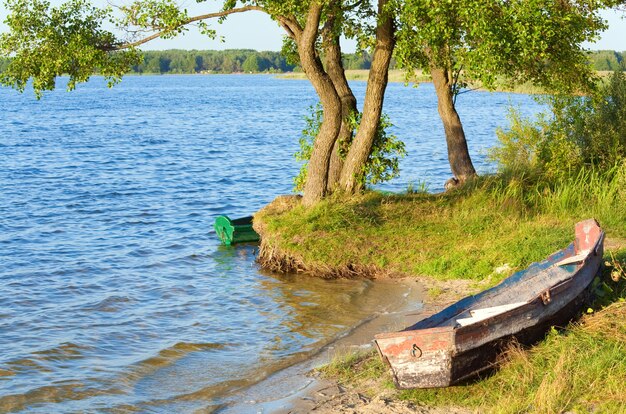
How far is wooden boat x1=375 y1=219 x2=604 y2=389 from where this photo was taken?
9961 mm

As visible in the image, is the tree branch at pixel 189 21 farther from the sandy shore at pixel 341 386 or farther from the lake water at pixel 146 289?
the sandy shore at pixel 341 386

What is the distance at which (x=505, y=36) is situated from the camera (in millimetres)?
15492

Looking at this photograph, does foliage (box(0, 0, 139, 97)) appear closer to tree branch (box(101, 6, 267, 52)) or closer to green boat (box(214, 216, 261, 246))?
tree branch (box(101, 6, 267, 52))

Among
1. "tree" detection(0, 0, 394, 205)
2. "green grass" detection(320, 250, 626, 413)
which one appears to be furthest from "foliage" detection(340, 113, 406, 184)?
"green grass" detection(320, 250, 626, 413)

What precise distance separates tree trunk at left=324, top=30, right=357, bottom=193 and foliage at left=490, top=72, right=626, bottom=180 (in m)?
4.37

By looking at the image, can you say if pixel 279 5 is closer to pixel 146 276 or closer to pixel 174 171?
pixel 146 276

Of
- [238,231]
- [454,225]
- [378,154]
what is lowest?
A: [238,231]

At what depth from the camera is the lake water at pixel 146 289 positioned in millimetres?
12781

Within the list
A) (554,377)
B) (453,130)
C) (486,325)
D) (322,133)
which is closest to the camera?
(554,377)

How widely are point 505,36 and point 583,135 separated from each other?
7.06 m

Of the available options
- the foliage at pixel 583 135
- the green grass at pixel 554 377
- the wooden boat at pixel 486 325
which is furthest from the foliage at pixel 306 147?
the green grass at pixel 554 377

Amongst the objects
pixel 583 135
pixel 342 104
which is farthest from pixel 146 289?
pixel 583 135

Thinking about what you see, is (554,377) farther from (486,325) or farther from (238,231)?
(238,231)

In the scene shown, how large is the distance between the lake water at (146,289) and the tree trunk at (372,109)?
322 centimetres
